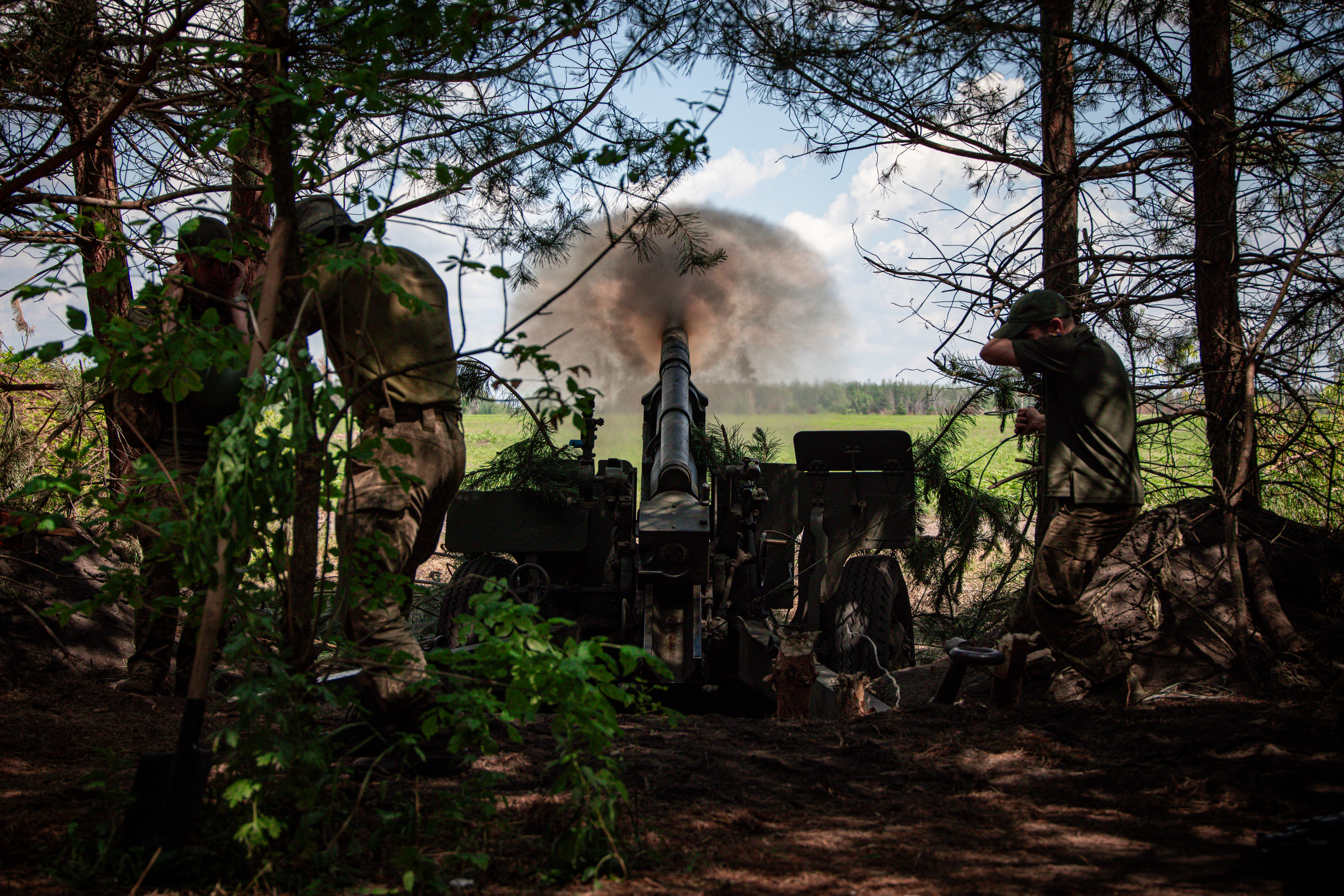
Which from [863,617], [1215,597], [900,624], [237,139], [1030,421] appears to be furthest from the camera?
[900,624]

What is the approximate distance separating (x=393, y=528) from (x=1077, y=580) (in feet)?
8.92

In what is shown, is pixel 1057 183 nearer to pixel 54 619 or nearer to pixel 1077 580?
pixel 1077 580

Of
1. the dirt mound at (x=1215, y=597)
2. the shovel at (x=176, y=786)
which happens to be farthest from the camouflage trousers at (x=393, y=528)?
the dirt mound at (x=1215, y=597)

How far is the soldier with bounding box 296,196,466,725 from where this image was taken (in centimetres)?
263

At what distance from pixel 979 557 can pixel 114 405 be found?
5429 millimetres

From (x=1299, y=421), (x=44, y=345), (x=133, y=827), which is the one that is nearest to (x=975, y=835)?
(x=133, y=827)

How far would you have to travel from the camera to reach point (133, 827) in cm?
231

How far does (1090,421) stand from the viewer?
414 centimetres

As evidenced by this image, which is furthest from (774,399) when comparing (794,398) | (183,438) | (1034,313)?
(183,438)

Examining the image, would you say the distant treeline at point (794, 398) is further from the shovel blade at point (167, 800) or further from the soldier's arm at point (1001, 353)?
the shovel blade at point (167, 800)

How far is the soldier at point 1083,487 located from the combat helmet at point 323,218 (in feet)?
8.73

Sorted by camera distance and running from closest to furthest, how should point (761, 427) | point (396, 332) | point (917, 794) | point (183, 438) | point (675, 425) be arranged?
1. point (917, 794)
2. point (396, 332)
3. point (183, 438)
4. point (675, 425)
5. point (761, 427)

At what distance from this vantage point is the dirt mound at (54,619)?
4766mm

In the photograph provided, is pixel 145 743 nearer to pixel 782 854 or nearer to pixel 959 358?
pixel 782 854
